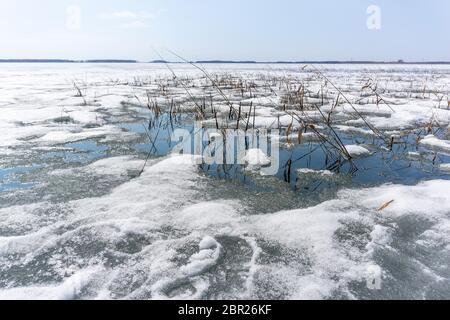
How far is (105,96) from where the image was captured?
8.35 m

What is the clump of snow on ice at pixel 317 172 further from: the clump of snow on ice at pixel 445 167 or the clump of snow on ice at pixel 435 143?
the clump of snow on ice at pixel 435 143

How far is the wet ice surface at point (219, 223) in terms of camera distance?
1.56m

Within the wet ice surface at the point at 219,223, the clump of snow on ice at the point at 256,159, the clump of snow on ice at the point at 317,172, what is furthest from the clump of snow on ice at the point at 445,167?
the clump of snow on ice at the point at 256,159

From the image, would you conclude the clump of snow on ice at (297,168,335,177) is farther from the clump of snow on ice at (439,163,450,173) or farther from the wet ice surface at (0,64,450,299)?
the clump of snow on ice at (439,163,450,173)

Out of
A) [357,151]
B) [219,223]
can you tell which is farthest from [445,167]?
[219,223]

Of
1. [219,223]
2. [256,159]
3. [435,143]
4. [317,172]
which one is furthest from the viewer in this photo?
[435,143]

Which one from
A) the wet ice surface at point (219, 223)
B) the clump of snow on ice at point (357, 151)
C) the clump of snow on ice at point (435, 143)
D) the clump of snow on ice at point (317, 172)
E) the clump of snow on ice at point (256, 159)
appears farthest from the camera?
the clump of snow on ice at point (435, 143)

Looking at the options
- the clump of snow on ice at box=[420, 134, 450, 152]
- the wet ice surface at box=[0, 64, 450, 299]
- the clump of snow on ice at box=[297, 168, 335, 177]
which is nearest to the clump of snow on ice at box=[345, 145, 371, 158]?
the wet ice surface at box=[0, 64, 450, 299]

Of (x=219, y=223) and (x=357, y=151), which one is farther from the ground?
(x=357, y=151)

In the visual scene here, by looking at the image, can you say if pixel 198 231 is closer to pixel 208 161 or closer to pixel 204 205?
pixel 204 205

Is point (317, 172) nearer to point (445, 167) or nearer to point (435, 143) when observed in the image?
point (445, 167)

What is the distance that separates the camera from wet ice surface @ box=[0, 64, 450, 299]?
5.13 feet

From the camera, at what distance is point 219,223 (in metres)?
2.10
